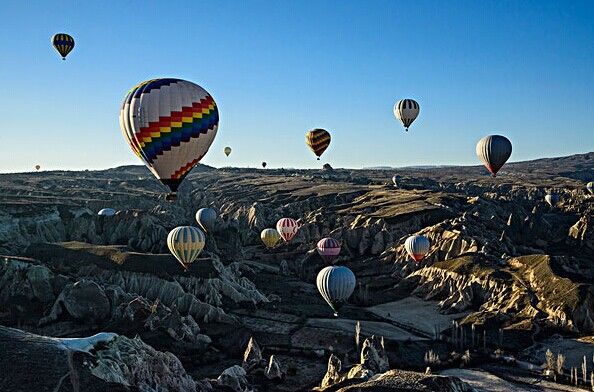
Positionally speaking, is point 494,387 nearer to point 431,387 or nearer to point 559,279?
point 431,387

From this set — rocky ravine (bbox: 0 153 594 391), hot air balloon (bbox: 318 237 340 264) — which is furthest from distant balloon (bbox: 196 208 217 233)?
hot air balloon (bbox: 318 237 340 264)

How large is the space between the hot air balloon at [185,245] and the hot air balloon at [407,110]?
1384 inches

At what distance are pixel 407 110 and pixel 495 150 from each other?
13454mm

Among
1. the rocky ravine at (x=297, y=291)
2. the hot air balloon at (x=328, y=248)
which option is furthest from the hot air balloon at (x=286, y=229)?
the hot air balloon at (x=328, y=248)

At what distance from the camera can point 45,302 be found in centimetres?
5212

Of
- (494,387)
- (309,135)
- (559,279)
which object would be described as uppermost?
(309,135)

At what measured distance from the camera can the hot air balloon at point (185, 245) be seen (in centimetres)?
5769

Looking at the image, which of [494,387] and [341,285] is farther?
[341,285]

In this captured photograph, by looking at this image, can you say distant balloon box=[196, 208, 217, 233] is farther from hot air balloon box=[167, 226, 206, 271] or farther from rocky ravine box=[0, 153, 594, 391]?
hot air balloon box=[167, 226, 206, 271]

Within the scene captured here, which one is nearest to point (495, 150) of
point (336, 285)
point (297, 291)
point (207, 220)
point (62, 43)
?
point (297, 291)

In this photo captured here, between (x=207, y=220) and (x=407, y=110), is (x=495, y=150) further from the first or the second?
(x=207, y=220)

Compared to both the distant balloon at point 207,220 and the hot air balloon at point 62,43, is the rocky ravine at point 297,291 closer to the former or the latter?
the distant balloon at point 207,220

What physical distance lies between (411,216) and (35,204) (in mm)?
57498

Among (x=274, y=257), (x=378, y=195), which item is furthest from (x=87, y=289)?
(x=378, y=195)
